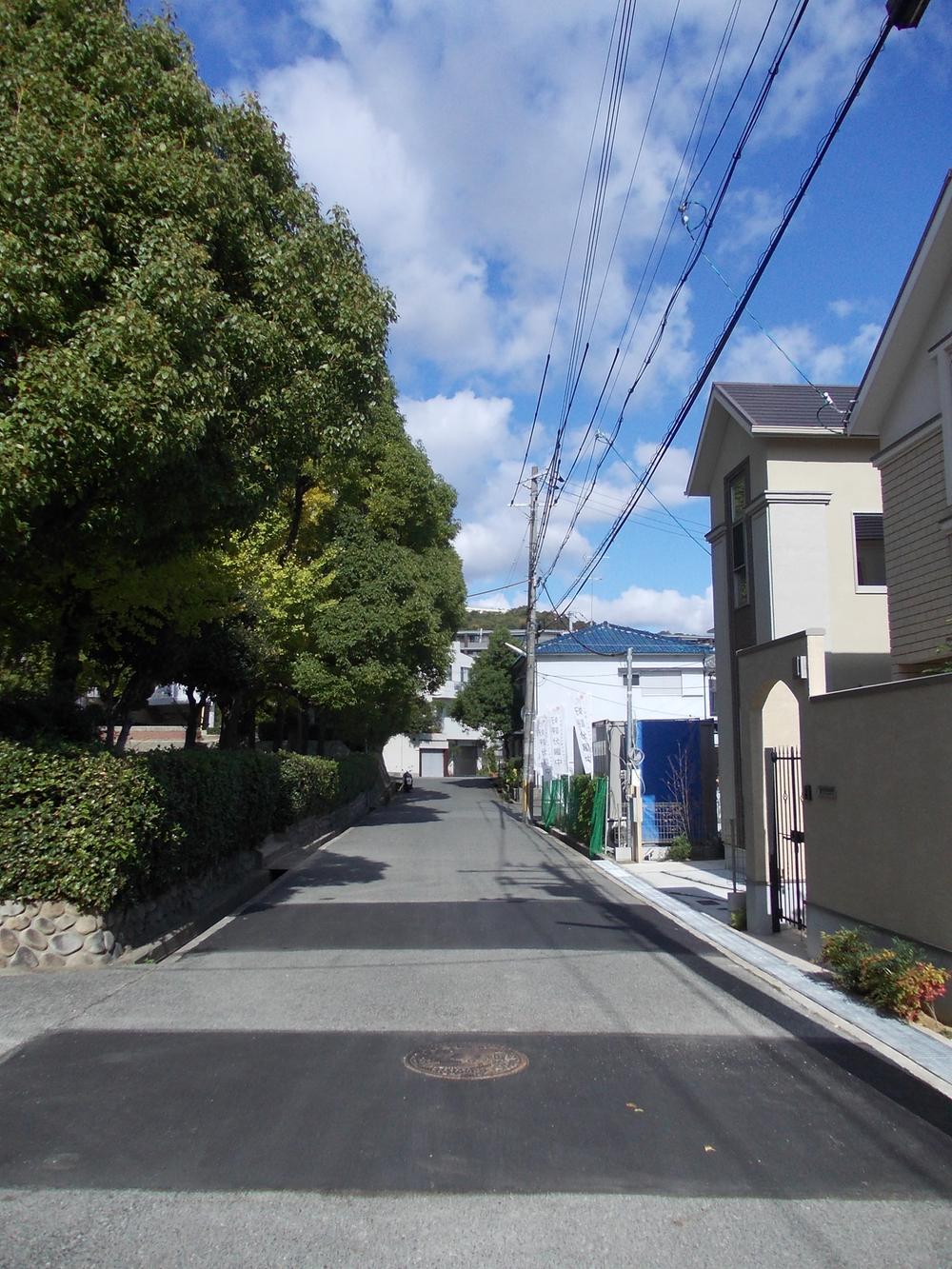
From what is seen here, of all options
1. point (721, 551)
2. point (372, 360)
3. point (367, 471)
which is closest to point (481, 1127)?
point (372, 360)

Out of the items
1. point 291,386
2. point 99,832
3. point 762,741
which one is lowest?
point 99,832

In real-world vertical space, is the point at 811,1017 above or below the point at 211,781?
below

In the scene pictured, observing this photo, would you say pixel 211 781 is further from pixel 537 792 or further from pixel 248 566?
pixel 537 792

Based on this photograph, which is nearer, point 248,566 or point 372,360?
point 372,360

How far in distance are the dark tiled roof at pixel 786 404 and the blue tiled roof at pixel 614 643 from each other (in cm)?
2452

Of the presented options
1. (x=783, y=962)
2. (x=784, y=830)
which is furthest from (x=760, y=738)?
(x=783, y=962)

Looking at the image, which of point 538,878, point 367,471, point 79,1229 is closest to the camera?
point 79,1229

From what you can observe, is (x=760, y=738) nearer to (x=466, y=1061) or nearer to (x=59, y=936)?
(x=466, y=1061)

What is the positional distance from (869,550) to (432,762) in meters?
74.4

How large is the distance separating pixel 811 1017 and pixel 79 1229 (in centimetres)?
565

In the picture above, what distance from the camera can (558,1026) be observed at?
7.64m

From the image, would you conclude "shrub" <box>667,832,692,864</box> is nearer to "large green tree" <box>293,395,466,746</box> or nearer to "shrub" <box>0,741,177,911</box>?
"large green tree" <box>293,395,466,746</box>

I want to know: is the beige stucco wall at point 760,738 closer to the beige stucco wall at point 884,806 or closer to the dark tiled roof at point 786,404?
the beige stucco wall at point 884,806

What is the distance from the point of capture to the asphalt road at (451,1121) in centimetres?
425
